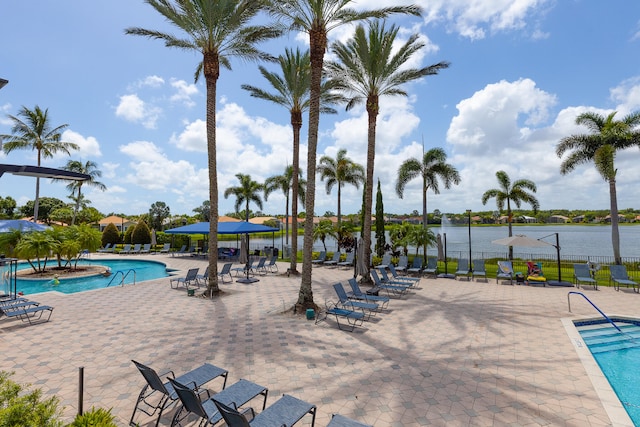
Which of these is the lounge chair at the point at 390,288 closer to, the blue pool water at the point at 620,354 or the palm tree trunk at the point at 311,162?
the palm tree trunk at the point at 311,162

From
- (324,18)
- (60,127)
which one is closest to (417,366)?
(324,18)

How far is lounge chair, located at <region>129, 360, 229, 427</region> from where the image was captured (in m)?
A: 4.63

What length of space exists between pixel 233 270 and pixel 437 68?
16.2m

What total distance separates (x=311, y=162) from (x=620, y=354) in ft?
33.0

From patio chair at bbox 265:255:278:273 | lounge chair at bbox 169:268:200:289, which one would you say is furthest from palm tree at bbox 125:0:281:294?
patio chair at bbox 265:255:278:273

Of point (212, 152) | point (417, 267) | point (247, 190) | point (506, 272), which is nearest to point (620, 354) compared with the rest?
point (506, 272)

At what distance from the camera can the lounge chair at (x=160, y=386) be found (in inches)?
182

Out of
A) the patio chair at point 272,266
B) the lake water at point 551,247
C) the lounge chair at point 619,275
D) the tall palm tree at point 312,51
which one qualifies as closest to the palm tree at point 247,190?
the lake water at point 551,247

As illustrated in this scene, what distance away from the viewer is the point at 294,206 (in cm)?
1989

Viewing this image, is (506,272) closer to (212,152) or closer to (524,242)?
(524,242)

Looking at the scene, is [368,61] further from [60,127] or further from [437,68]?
[60,127]

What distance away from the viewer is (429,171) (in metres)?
23.7

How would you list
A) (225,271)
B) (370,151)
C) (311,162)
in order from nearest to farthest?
(311,162) → (370,151) → (225,271)

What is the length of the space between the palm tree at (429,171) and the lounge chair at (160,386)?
20116mm
